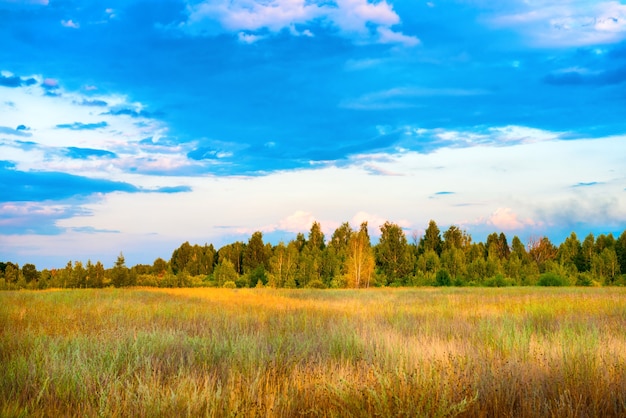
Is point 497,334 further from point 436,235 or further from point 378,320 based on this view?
point 436,235

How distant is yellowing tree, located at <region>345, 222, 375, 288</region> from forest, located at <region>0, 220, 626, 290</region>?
112mm

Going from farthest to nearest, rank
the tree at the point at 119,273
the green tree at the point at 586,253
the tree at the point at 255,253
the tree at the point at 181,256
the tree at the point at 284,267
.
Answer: the tree at the point at 181,256
the tree at the point at 255,253
the green tree at the point at 586,253
the tree at the point at 284,267
the tree at the point at 119,273

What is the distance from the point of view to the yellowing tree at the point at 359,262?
5034 centimetres

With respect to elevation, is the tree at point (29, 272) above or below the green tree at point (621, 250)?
below

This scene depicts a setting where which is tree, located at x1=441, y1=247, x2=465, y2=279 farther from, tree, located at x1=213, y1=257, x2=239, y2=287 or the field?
the field

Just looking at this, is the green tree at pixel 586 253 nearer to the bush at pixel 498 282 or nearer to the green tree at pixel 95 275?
the bush at pixel 498 282

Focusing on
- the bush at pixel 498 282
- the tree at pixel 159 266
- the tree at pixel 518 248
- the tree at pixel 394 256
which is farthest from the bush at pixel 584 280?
the tree at pixel 159 266

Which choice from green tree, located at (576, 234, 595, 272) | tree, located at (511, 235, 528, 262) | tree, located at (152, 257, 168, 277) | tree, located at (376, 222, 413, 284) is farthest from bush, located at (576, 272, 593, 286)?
tree, located at (152, 257, 168, 277)

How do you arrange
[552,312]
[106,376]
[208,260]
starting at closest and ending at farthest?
[106,376], [552,312], [208,260]

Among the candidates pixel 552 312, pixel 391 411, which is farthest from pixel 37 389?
pixel 552 312

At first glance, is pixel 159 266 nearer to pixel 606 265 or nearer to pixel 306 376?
pixel 606 265

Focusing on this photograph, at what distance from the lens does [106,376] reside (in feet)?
16.6

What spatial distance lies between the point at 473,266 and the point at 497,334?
49829 millimetres

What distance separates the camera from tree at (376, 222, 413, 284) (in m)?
60.5
